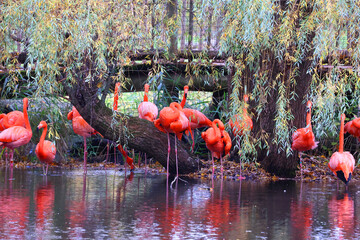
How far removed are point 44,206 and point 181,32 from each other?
12.2 feet

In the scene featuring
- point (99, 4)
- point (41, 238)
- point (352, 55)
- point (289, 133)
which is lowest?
point (41, 238)

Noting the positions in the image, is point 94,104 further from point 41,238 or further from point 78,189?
point 41,238

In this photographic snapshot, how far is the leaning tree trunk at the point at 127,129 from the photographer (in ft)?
28.1

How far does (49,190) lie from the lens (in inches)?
307

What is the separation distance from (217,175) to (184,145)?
759 mm

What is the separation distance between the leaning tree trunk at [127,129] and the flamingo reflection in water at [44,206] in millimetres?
1176

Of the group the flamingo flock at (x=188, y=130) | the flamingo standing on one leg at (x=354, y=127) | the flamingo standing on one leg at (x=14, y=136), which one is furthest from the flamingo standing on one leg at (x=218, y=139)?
the flamingo standing on one leg at (x=14, y=136)

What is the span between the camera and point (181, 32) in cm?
906

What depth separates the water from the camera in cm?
525

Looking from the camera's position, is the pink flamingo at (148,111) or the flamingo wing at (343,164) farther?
the pink flamingo at (148,111)

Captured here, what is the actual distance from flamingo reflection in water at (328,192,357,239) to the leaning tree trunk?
2800mm

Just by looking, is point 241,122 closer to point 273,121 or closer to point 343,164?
point 273,121

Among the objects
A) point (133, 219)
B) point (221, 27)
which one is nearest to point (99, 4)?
point (221, 27)

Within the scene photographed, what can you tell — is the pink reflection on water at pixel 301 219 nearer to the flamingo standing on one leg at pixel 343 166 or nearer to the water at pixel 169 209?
the water at pixel 169 209
